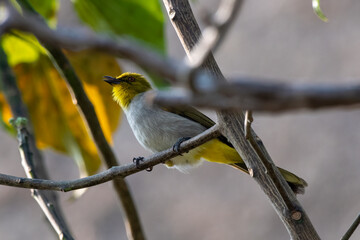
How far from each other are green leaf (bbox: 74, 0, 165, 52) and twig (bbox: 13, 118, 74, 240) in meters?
0.78

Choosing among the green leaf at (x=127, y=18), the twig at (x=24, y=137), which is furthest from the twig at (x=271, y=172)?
the green leaf at (x=127, y=18)

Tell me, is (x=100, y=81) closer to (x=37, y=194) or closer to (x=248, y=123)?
(x=37, y=194)

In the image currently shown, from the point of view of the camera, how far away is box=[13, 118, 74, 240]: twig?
8.16 ft

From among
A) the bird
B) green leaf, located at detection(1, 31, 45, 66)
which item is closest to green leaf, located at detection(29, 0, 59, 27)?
green leaf, located at detection(1, 31, 45, 66)

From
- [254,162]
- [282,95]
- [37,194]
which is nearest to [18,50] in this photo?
[37,194]

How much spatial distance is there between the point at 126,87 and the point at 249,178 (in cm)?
449

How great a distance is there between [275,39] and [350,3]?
1222 mm

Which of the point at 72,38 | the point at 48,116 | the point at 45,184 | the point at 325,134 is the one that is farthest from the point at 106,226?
the point at 72,38

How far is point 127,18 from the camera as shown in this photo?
131 inches

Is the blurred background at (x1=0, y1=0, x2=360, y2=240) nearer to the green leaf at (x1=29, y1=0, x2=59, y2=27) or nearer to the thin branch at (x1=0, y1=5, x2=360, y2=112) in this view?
the green leaf at (x1=29, y1=0, x2=59, y2=27)

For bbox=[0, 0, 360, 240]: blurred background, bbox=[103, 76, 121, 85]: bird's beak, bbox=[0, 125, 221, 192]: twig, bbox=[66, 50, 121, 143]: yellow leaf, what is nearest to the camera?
bbox=[0, 125, 221, 192]: twig

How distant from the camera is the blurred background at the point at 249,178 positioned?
7.55 m

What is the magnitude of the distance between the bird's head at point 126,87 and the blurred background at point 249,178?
3174mm

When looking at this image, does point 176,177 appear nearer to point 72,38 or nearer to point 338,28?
point 338,28
